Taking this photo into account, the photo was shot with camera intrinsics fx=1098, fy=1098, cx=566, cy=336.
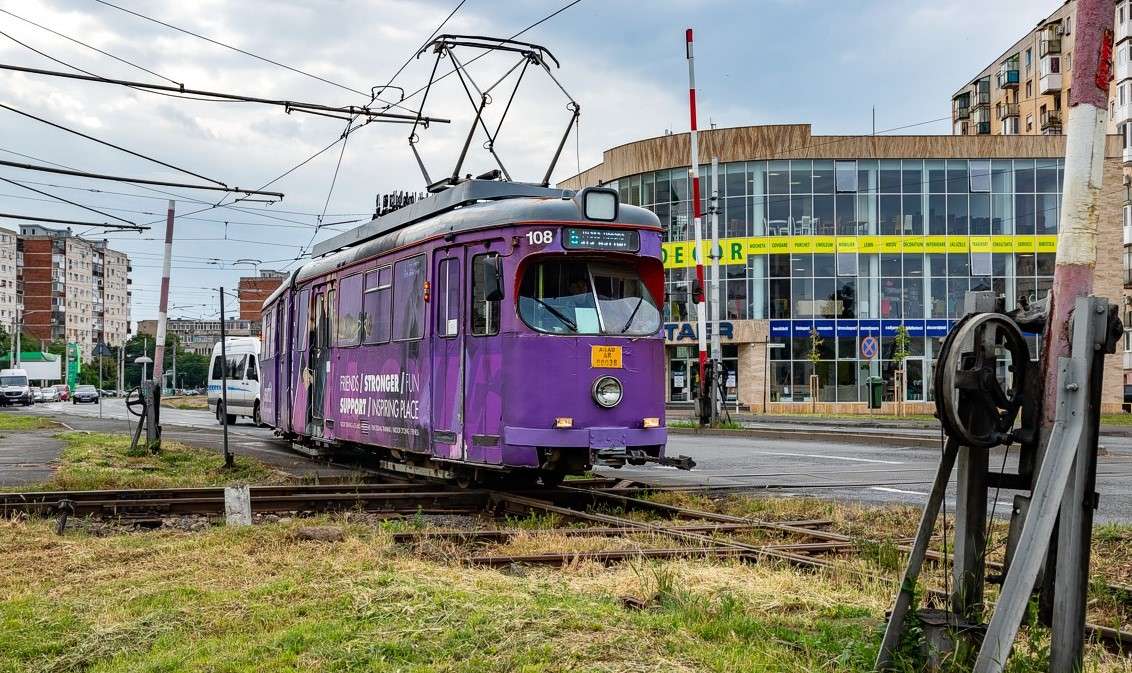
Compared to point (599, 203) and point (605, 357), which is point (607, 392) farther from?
point (599, 203)

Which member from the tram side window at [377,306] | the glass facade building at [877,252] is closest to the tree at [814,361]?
the glass facade building at [877,252]

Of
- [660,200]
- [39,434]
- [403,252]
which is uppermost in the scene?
[660,200]

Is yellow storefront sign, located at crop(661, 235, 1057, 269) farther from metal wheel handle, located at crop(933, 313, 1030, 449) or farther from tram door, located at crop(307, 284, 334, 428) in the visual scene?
metal wheel handle, located at crop(933, 313, 1030, 449)

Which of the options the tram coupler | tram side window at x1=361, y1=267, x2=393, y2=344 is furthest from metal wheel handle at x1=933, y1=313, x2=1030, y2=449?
tram side window at x1=361, y1=267, x2=393, y2=344

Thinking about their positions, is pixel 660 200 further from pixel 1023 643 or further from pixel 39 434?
pixel 1023 643

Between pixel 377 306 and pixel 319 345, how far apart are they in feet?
10.4

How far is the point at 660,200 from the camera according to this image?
179 feet

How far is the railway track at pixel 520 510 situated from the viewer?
7.95 metres

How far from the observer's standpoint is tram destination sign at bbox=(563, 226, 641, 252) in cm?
1115

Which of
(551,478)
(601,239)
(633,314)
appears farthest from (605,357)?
(551,478)

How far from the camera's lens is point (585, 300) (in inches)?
446

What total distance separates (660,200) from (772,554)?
4750 cm

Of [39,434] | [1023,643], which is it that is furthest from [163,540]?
[39,434]

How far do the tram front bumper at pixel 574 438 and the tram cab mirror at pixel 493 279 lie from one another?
1301 mm
